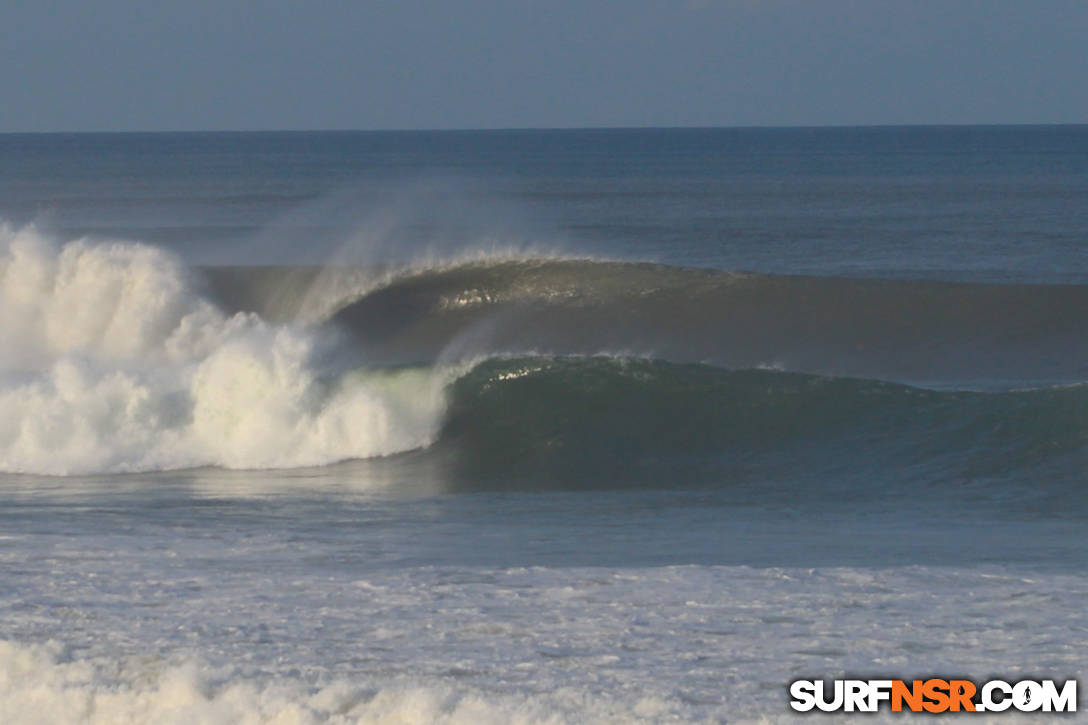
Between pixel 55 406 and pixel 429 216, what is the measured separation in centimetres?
2761

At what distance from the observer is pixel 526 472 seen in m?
12.1

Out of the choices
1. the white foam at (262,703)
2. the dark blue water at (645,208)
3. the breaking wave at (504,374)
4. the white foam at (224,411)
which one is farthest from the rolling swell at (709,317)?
the white foam at (262,703)

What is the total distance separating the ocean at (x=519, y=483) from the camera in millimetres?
6066

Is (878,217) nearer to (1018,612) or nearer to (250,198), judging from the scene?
(250,198)

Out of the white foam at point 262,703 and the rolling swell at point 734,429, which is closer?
the white foam at point 262,703

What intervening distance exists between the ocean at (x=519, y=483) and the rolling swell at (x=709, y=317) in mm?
70

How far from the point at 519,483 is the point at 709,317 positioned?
8.88m

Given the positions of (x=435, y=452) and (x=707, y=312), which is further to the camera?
(x=707, y=312)

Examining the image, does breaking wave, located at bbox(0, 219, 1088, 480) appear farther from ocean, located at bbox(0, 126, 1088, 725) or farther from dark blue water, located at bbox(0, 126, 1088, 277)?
dark blue water, located at bbox(0, 126, 1088, 277)

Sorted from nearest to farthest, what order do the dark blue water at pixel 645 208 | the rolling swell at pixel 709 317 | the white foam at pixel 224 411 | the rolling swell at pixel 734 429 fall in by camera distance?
the rolling swell at pixel 734 429, the white foam at pixel 224 411, the rolling swell at pixel 709 317, the dark blue water at pixel 645 208

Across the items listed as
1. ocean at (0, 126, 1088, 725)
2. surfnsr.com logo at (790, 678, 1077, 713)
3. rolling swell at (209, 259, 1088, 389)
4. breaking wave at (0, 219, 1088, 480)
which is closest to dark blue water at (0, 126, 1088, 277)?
rolling swell at (209, 259, 1088, 389)

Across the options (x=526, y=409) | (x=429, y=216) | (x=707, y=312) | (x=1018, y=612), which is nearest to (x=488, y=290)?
(x=707, y=312)

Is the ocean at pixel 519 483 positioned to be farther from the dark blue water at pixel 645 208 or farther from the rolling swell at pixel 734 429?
the dark blue water at pixel 645 208

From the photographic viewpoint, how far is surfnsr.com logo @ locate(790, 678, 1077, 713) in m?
5.57
